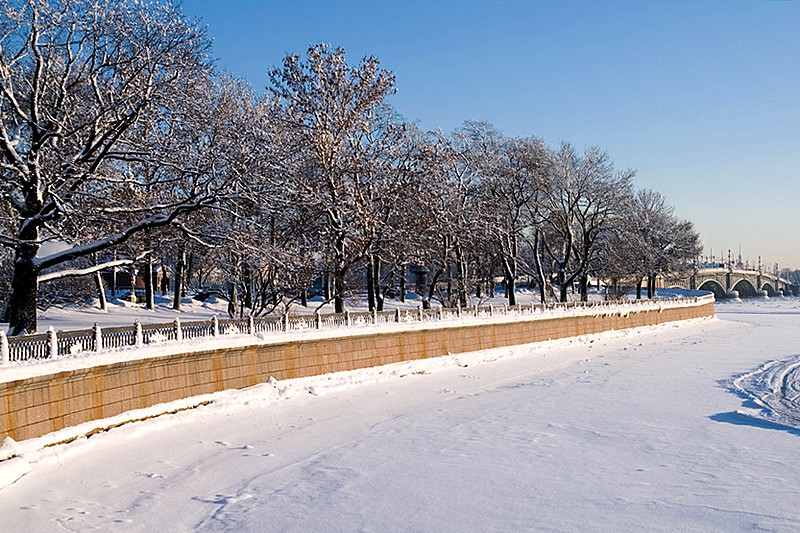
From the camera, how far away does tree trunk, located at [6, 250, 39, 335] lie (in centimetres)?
1719

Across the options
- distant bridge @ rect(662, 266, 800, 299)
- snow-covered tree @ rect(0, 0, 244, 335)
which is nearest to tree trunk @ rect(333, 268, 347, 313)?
snow-covered tree @ rect(0, 0, 244, 335)

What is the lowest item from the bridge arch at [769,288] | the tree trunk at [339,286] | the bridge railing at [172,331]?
the bridge arch at [769,288]

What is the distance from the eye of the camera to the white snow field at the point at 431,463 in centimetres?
1011

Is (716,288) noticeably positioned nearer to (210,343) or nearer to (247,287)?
(247,287)

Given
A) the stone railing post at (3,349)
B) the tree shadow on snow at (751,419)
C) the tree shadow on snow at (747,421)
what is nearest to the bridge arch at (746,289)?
the tree shadow on snow at (751,419)

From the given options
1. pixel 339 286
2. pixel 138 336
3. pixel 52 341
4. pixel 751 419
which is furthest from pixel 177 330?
pixel 751 419

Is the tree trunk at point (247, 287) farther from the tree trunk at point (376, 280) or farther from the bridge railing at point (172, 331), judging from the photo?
the bridge railing at point (172, 331)

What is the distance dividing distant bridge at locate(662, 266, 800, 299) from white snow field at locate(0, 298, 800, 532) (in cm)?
7971

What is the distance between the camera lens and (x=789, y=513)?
9.95m

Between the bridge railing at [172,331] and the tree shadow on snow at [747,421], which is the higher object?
the bridge railing at [172,331]

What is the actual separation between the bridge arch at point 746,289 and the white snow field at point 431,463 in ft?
391

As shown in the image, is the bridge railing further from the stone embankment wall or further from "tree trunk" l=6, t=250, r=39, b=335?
"tree trunk" l=6, t=250, r=39, b=335

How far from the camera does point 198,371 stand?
17094 millimetres

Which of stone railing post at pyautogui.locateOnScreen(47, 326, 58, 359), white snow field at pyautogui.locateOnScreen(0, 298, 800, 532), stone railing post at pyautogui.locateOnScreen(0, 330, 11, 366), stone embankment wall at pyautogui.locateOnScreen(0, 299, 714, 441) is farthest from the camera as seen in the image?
stone railing post at pyautogui.locateOnScreen(47, 326, 58, 359)
